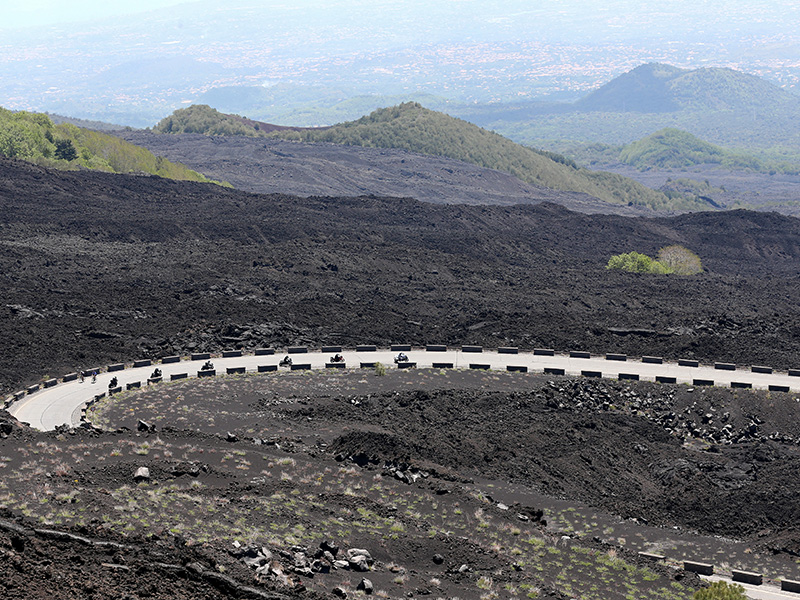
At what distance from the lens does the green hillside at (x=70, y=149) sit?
125312mm

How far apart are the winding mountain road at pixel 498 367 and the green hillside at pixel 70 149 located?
7870cm

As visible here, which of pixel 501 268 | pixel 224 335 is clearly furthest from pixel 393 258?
pixel 224 335

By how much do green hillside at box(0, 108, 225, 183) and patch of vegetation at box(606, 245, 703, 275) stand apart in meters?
74.3

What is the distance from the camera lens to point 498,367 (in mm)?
57688

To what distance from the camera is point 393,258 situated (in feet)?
301

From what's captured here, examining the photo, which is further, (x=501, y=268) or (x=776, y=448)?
(x=501, y=268)

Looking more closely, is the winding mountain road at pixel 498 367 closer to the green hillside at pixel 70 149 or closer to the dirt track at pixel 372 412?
the dirt track at pixel 372 412

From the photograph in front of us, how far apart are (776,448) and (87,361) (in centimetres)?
4020

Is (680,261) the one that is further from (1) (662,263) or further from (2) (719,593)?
(2) (719,593)

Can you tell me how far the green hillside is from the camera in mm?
125312

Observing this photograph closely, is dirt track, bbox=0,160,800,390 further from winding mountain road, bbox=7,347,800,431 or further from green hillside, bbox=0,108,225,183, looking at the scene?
green hillside, bbox=0,108,225,183

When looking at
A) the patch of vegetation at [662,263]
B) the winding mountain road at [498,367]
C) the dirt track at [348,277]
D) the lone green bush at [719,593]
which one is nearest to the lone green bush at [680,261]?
the patch of vegetation at [662,263]

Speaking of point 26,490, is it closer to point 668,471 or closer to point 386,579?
point 386,579

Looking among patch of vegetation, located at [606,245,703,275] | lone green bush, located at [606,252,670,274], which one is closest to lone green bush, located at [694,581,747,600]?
patch of vegetation, located at [606,245,703,275]
